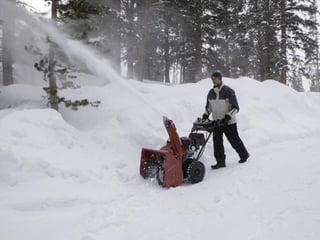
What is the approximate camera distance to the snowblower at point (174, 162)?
6453mm

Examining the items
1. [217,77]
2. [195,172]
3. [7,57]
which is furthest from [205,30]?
[195,172]

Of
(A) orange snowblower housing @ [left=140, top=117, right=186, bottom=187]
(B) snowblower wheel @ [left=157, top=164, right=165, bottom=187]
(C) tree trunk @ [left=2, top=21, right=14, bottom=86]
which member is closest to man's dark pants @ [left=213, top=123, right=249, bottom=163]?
(A) orange snowblower housing @ [left=140, top=117, right=186, bottom=187]

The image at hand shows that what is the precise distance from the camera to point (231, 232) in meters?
4.38

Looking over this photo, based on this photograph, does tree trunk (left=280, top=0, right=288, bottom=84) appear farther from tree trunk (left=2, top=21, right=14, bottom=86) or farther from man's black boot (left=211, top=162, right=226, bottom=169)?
man's black boot (left=211, top=162, right=226, bottom=169)

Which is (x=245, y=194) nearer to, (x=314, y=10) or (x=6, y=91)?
(x=6, y=91)

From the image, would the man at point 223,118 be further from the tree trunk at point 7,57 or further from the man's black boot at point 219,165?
the tree trunk at point 7,57

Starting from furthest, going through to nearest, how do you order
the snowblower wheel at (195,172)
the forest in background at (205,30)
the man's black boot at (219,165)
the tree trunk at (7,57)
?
the forest in background at (205,30) → the tree trunk at (7,57) → the man's black boot at (219,165) → the snowblower wheel at (195,172)

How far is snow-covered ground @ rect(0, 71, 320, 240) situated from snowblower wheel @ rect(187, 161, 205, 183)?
171 millimetres

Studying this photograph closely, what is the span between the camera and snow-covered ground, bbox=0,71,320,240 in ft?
14.8

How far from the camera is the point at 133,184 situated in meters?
6.63

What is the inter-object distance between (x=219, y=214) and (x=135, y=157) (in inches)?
132

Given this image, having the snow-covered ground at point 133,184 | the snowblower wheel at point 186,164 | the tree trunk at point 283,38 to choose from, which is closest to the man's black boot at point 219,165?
the snow-covered ground at point 133,184

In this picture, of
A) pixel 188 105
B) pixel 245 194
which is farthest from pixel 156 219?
pixel 188 105

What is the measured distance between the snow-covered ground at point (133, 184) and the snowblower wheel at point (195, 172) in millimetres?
171
